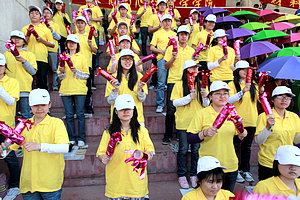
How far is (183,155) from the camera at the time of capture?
4133 millimetres

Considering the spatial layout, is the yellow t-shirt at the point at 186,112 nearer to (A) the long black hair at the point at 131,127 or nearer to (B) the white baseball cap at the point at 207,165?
(A) the long black hair at the point at 131,127

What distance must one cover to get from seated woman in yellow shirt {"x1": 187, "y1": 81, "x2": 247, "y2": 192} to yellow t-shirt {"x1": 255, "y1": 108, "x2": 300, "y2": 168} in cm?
50

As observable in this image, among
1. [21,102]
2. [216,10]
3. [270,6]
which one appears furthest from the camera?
[270,6]

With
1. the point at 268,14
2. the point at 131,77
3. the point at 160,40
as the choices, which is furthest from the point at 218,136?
the point at 268,14

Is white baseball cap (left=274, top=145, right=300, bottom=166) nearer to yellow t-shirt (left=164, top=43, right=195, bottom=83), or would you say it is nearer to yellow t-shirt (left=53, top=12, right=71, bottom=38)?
yellow t-shirt (left=164, top=43, right=195, bottom=83)

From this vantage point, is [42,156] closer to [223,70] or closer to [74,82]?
[74,82]

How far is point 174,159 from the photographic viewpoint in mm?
4488

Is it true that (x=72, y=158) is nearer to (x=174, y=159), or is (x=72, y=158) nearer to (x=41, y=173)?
(x=41, y=173)

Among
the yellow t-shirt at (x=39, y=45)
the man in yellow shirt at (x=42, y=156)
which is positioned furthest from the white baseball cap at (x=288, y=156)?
the yellow t-shirt at (x=39, y=45)

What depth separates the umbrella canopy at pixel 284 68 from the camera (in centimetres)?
380

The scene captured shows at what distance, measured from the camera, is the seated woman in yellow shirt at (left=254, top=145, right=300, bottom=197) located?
2492 millimetres

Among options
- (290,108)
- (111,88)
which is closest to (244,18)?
(290,108)

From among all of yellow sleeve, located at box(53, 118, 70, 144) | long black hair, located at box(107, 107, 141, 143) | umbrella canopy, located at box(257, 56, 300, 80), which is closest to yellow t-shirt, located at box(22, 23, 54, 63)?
yellow sleeve, located at box(53, 118, 70, 144)

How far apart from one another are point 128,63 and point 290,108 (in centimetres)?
296
